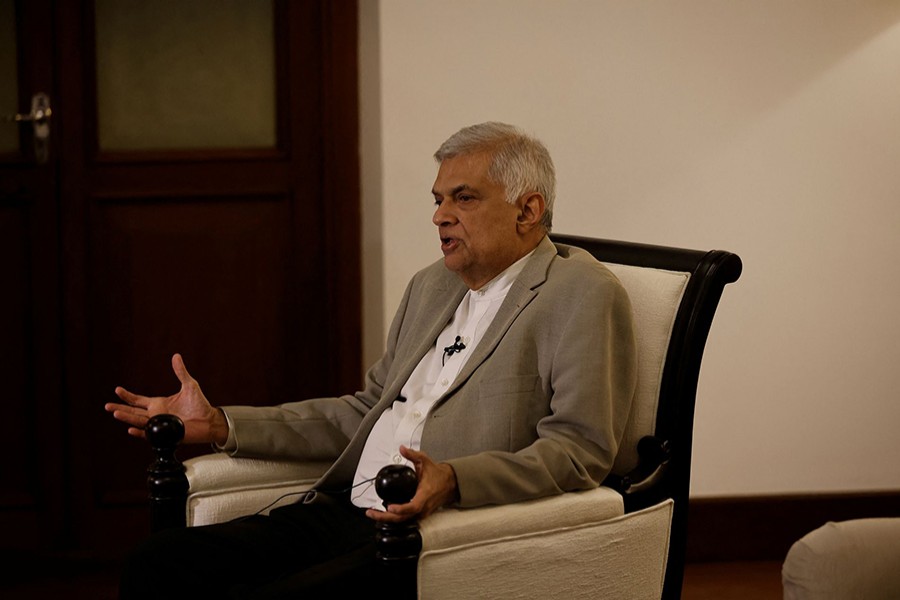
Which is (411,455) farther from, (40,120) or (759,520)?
(40,120)

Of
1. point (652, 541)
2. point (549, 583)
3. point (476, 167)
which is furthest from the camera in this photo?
point (476, 167)

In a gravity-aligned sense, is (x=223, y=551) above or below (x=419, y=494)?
below

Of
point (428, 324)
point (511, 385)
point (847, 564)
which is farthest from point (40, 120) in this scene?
point (847, 564)

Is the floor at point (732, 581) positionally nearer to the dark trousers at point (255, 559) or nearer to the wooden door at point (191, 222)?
the wooden door at point (191, 222)

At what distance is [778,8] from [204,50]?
1.60 meters

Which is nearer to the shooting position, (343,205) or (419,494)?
(419,494)

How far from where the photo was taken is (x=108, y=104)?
11.6ft

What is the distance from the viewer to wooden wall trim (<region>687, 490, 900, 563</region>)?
354 cm

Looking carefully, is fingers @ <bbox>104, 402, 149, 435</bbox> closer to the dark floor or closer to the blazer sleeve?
the blazer sleeve

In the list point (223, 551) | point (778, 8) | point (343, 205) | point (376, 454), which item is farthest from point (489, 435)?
point (778, 8)

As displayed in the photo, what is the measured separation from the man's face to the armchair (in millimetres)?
225

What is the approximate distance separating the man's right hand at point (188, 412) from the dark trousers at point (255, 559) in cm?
17

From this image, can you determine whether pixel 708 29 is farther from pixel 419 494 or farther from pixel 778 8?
pixel 419 494

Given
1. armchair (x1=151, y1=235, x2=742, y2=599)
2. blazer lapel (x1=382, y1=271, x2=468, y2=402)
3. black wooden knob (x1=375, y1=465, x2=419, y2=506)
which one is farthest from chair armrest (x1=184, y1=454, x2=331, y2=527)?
black wooden knob (x1=375, y1=465, x2=419, y2=506)
